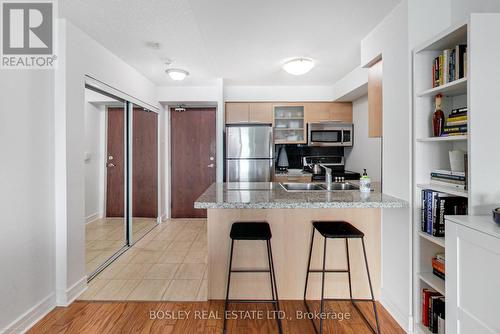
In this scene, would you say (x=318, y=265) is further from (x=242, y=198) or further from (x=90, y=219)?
(x=90, y=219)

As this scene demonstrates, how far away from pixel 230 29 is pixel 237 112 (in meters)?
1.94

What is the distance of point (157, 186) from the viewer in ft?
14.3

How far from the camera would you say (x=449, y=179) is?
157 centimetres

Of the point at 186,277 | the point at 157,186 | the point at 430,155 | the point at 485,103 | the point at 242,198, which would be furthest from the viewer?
the point at 157,186

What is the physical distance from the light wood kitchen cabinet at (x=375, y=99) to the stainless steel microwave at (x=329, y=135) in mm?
1790

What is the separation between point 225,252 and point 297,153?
2.81 m

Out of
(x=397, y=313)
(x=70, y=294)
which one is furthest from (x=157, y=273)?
(x=397, y=313)

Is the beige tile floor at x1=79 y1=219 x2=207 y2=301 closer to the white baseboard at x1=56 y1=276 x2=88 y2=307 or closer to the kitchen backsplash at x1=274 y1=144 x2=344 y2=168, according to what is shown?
the white baseboard at x1=56 y1=276 x2=88 y2=307

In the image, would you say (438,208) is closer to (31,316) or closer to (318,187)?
(318,187)

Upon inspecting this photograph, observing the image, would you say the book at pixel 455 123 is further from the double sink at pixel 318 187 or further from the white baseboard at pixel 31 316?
the white baseboard at pixel 31 316

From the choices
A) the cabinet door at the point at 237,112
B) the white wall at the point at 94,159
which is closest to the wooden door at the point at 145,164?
the white wall at the point at 94,159

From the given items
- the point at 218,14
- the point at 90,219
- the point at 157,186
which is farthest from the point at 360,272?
the point at 157,186

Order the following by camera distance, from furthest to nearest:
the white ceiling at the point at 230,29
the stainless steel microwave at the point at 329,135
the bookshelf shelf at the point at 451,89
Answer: the stainless steel microwave at the point at 329,135, the white ceiling at the point at 230,29, the bookshelf shelf at the point at 451,89

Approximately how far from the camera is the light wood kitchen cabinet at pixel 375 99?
2254 millimetres
